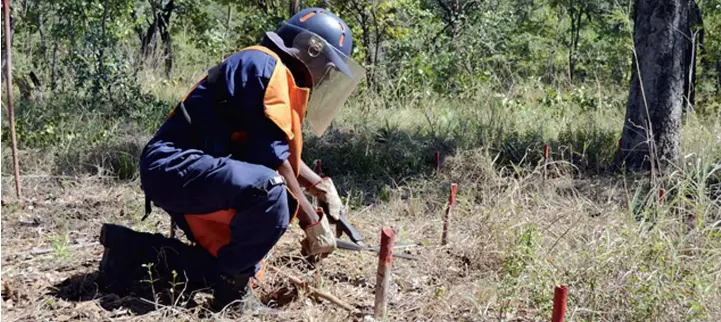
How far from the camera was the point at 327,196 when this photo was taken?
12.1 feet

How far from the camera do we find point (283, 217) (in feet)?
10.6

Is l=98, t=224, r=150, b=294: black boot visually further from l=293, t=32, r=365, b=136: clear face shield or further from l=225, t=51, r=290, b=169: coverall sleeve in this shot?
l=293, t=32, r=365, b=136: clear face shield

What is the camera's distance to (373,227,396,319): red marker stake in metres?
3.13

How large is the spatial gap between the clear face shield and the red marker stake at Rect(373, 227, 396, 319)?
814 millimetres

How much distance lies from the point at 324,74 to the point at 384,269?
0.96 m

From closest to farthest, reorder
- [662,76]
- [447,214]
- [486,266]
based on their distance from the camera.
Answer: [486,266]
[447,214]
[662,76]

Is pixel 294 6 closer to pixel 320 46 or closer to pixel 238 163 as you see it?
pixel 320 46

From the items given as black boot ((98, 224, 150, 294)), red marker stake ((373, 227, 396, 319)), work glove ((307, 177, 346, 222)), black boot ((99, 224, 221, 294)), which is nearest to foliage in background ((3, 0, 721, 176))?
work glove ((307, 177, 346, 222))

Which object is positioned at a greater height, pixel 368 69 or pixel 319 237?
pixel 368 69

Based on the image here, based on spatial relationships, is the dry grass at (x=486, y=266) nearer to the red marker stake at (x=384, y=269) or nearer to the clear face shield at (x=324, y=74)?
the red marker stake at (x=384, y=269)

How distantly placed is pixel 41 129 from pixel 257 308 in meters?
4.34

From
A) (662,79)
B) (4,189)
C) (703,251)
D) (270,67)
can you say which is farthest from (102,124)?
(703,251)

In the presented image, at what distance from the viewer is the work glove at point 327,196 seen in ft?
12.1

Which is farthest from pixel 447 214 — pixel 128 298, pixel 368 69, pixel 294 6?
pixel 368 69
